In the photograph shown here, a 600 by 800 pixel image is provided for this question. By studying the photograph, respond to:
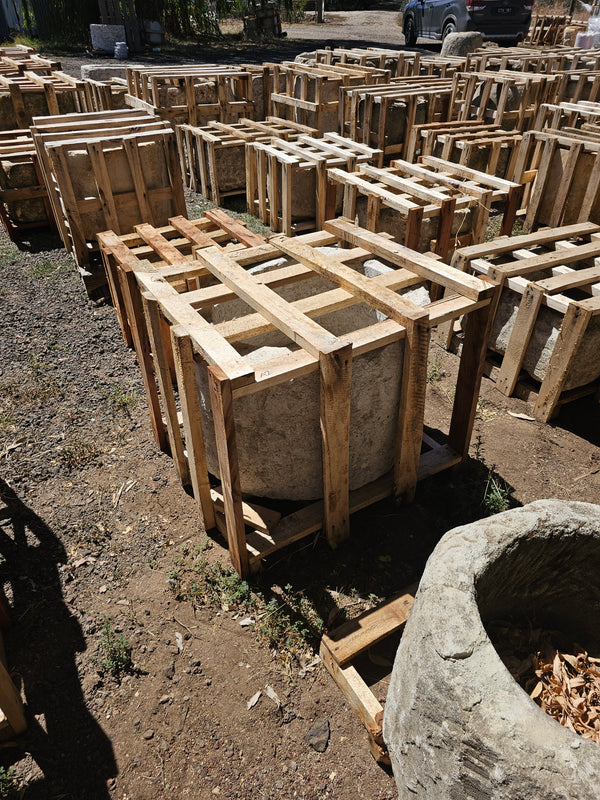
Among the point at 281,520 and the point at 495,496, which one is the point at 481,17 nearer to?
the point at 495,496

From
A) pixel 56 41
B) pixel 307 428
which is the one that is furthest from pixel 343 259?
pixel 56 41

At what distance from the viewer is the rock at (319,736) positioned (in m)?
2.76

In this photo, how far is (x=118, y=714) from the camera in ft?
9.52

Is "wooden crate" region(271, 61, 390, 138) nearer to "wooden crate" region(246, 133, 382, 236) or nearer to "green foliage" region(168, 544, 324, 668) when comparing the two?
"wooden crate" region(246, 133, 382, 236)

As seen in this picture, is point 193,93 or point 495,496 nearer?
point 495,496

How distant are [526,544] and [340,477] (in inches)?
48.3

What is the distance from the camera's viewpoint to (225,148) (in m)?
9.20

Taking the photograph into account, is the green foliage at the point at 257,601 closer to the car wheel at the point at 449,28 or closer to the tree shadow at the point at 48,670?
the tree shadow at the point at 48,670

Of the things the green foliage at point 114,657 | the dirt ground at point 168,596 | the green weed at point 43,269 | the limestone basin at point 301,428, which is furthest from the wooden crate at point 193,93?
the green foliage at point 114,657

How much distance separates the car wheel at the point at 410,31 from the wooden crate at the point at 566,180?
22110mm

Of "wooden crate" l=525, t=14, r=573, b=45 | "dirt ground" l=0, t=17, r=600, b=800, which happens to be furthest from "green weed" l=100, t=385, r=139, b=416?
"wooden crate" l=525, t=14, r=573, b=45

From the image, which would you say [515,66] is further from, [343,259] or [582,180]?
[343,259]

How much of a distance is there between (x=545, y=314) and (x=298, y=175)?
15.9 ft

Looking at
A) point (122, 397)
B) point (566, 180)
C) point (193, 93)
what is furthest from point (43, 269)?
point (566, 180)
